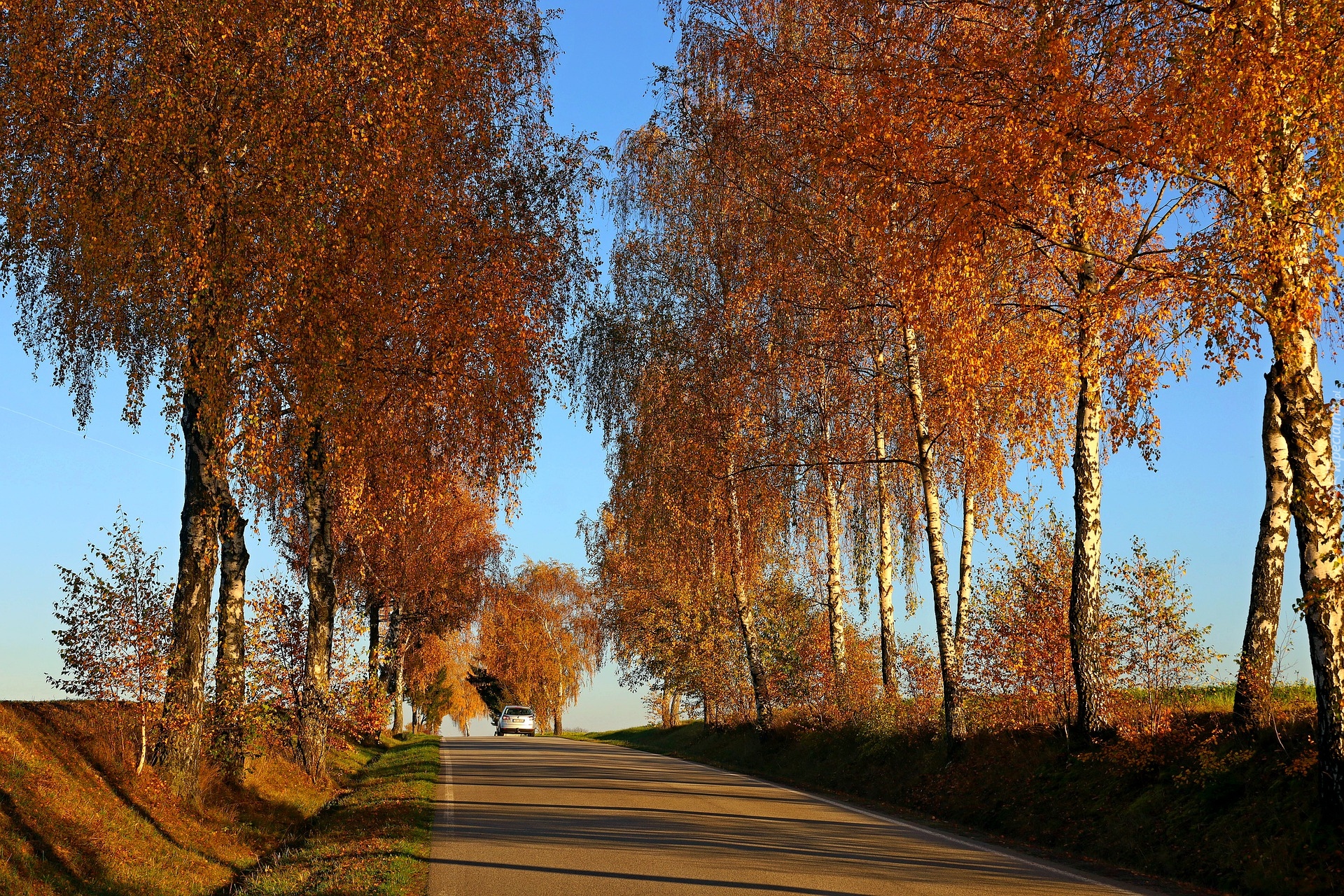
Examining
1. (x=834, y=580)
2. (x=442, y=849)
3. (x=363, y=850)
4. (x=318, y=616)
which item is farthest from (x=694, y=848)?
(x=834, y=580)

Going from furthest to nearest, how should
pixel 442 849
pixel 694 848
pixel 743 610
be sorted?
pixel 743 610 → pixel 442 849 → pixel 694 848

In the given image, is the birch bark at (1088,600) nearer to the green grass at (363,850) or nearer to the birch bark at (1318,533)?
the birch bark at (1318,533)

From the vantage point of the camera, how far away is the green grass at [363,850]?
9.72 m

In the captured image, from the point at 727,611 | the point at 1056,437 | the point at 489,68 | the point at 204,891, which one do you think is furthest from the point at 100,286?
the point at 727,611

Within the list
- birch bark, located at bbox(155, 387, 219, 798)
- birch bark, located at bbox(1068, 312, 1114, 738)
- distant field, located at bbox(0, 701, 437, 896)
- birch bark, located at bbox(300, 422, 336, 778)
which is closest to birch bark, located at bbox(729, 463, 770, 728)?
birch bark, located at bbox(300, 422, 336, 778)

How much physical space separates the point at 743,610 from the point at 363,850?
719 inches

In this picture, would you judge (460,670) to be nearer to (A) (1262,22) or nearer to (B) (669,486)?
(B) (669,486)

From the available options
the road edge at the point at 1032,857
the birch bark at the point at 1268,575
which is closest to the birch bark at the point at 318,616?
the road edge at the point at 1032,857

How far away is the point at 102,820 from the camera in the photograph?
460 inches

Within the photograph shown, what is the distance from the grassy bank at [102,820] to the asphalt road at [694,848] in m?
2.51

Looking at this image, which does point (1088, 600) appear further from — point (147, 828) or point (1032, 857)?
point (147, 828)

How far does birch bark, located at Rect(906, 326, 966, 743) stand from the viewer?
18.0 metres

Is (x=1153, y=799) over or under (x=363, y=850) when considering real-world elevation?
over

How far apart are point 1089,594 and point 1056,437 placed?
20.6 ft
